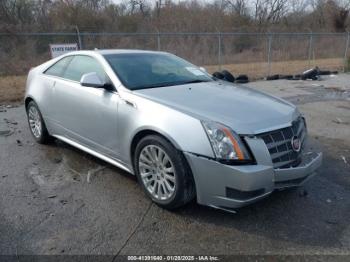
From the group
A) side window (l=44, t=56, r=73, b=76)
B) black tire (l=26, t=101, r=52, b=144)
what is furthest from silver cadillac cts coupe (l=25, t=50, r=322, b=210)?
black tire (l=26, t=101, r=52, b=144)

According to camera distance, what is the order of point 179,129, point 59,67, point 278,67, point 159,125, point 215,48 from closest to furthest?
point 179,129, point 159,125, point 59,67, point 278,67, point 215,48

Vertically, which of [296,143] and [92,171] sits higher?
[296,143]

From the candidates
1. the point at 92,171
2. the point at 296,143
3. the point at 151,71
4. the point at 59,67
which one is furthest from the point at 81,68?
the point at 296,143

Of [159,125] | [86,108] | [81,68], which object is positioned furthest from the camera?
[81,68]

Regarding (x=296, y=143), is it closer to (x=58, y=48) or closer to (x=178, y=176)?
(x=178, y=176)

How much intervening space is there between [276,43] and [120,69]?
777 inches

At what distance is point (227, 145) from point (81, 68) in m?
2.46

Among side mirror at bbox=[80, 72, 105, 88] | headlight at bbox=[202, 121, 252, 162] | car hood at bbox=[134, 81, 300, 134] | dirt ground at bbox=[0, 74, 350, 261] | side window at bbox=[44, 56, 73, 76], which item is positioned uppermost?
side window at bbox=[44, 56, 73, 76]

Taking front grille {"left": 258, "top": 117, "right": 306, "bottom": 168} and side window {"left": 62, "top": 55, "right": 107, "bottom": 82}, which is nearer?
front grille {"left": 258, "top": 117, "right": 306, "bottom": 168}

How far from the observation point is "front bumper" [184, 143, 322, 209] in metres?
2.80

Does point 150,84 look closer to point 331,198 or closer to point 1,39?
point 331,198

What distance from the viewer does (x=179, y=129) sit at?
120 inches

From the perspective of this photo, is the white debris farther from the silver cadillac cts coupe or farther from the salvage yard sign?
the salvage yard sign

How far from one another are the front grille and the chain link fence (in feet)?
30.5
